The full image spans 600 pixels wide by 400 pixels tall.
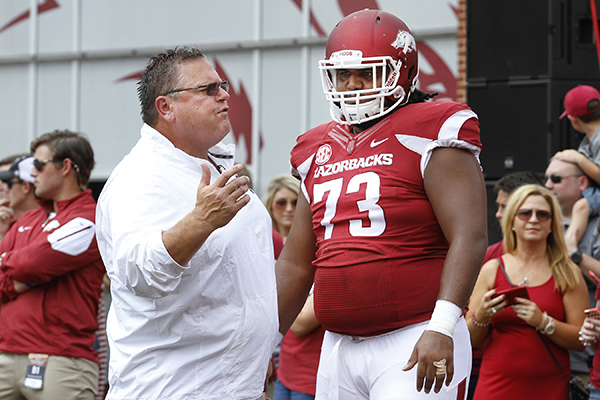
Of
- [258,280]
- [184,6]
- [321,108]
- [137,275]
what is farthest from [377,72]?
[184,6]

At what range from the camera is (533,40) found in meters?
5.86

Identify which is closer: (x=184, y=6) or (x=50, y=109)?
(x=184, y=6)

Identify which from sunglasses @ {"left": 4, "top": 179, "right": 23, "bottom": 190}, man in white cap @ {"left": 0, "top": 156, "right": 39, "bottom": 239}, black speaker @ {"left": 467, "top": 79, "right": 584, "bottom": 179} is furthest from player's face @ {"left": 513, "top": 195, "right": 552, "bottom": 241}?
sunglasses @ {"left": 4, "top": 179, "right": 23, "bottom": 190}

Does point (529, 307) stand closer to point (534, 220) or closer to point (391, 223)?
point (534, 220)

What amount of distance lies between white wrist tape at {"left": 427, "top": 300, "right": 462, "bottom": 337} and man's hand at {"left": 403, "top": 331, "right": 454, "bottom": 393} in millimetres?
17

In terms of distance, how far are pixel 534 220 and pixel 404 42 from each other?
6.22ft

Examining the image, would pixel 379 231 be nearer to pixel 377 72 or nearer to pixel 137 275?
pixel 377 72

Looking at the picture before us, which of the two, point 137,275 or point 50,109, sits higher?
point 50,109

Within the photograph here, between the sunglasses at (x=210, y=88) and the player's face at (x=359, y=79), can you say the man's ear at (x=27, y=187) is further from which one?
the player's face at (x=359, y=79)

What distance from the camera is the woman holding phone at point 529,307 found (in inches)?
161

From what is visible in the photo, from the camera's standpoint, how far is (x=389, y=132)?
275 centimetres

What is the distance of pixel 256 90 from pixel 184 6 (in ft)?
4.93

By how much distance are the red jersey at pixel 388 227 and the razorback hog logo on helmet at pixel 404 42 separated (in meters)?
0.22

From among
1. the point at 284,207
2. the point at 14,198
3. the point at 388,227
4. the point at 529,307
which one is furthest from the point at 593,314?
the point at 14,198
